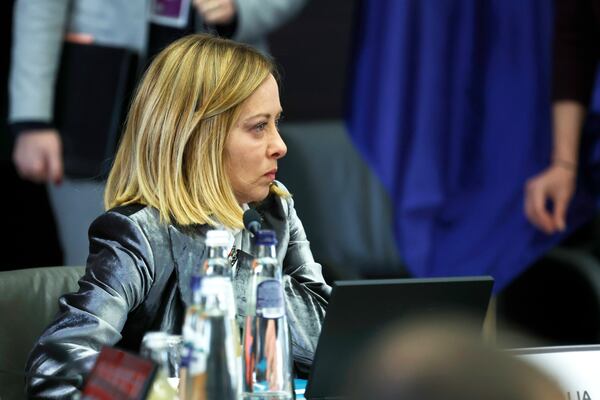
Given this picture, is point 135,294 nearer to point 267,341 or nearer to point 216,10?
point 267,341

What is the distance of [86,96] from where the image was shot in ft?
9.73

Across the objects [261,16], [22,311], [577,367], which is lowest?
[22,311]

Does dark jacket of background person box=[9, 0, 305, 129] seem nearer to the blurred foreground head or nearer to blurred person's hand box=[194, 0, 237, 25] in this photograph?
blurred person's hand box=[194, 0, 237, 25]

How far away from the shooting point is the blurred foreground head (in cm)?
70

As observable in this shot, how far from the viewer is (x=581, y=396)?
1.43 m

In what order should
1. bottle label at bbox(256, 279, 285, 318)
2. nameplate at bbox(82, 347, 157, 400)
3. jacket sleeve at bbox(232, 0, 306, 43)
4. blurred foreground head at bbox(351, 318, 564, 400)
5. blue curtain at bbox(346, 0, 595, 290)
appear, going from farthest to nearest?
blue curtain at bbox(346, 0, 595, 290) < jacket sleeve at bbox(232, 0, 306, 43) < bottle label at bbox(256, 279, 285, 318) < nameplate at bbox(82, 347, 157, 400) < blurred foreground head at bbox(351, 318, 564, 400)

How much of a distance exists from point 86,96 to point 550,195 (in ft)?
5.11

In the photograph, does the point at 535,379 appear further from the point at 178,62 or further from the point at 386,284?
the point at 178,62

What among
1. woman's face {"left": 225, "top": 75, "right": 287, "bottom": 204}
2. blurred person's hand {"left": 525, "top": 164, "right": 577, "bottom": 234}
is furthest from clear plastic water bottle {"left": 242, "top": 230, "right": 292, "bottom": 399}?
blurred person's hand {"left": 525, "top": 164, "right": 577, "bottom": 234}

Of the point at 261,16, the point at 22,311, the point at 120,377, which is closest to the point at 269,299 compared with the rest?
the point at 120,377

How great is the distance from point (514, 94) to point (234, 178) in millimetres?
1888

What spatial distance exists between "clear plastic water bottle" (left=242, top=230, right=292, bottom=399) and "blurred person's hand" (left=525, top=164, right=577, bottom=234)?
2233 mm

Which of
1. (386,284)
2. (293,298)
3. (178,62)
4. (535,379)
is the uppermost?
(178,62)

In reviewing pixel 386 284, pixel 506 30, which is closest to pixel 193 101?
pixel 386 284
